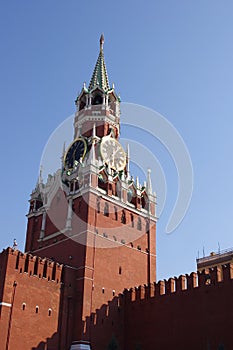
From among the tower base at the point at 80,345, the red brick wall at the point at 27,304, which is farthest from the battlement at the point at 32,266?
the tower base at the point at 80,345

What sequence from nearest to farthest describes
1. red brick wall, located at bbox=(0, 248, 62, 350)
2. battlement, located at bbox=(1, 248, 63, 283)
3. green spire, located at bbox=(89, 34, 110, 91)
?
red brick wall, located at bbox=(0, 248, 62, 350), battlement, located at bbox=(1, 248, 63, 283), green spire, located at bbox=(89, 34, 110, 91)

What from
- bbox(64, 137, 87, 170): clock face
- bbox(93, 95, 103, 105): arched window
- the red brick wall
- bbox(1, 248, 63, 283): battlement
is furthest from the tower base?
bbox(93, 95, 103, 105): arched window

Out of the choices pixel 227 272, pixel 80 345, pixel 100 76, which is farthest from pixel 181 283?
pixel 100 76

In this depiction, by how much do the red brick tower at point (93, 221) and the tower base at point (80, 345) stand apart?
6 centimetres

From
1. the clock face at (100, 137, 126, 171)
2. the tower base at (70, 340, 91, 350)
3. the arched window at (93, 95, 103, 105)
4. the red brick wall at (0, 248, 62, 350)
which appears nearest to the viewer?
the red brick wall at (0, 248, 62, 350)

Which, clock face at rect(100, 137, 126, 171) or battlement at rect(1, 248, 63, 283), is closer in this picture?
battlement at rect(1, 248, 63, 283)

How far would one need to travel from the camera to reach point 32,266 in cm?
2803

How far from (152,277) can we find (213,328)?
9585mm

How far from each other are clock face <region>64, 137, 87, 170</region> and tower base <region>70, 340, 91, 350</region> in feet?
44.5

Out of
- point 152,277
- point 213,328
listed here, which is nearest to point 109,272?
point 152,277

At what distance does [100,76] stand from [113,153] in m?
9.08

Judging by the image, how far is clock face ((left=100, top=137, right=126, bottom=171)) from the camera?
36.6 meters

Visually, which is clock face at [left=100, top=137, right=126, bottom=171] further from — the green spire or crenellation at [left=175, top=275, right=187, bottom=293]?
crenellation at [left=175, top=275, right=187, bottom=293]

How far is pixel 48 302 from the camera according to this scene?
27719mm
